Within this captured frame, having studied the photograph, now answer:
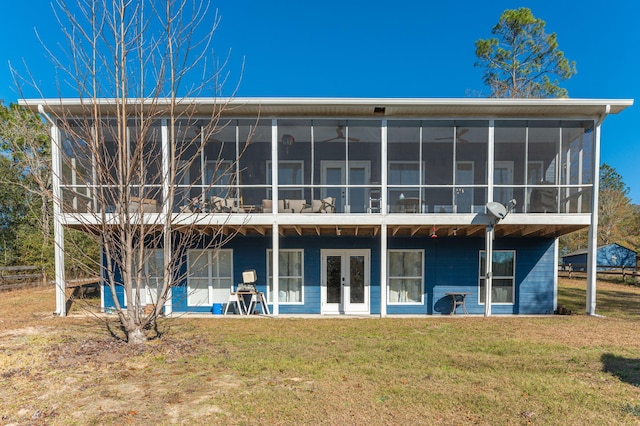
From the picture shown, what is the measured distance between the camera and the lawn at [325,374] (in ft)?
11.3

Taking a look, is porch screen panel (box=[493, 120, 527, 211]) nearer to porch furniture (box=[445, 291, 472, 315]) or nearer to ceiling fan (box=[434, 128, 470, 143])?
ceiling fan (box=[434, 128, 470, 143])

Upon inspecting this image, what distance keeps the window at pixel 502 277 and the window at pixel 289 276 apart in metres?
5.29

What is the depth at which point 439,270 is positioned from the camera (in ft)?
31.3

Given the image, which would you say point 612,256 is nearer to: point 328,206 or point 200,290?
point 328,206

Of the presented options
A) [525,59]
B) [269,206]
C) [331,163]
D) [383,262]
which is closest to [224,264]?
[269,206]

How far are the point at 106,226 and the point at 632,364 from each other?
854 cm

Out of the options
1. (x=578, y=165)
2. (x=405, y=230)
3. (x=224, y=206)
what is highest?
(x=578, y=165)

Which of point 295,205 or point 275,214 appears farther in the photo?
point 295,205

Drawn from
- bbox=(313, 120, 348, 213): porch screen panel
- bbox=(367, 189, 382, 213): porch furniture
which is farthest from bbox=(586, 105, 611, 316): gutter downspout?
bbox=(313, 120, 348, 213): porch screen panel

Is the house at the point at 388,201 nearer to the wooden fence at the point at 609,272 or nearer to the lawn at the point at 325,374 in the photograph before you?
the lawn at the point at 325,374

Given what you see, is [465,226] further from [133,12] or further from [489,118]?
[133,12]

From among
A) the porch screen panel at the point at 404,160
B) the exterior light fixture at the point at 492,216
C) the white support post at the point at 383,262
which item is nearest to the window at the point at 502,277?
the exterior light fixture at the point at 492,216

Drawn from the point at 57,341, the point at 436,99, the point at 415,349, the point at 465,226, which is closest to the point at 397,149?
the point at 436,99

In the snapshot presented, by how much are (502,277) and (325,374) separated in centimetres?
730
